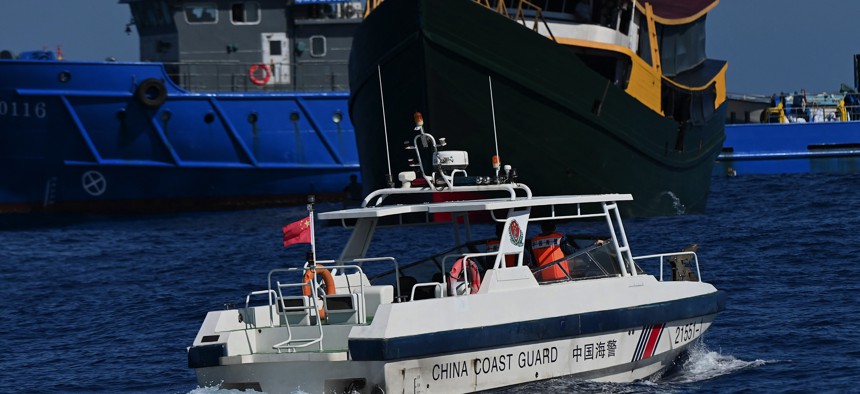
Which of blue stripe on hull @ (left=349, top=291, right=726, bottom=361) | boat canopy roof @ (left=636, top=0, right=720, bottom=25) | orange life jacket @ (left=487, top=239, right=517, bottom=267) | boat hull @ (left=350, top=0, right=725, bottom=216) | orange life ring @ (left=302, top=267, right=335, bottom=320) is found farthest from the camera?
boat canopy roof @ (left=636, top=0, right=720, bottom=25)

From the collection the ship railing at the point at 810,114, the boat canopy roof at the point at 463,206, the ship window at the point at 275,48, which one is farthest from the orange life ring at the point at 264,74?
the boat canopy roof at the point at 463,206

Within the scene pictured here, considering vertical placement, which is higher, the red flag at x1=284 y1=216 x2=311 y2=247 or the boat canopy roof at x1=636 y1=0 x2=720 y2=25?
the boat canopy roof at x1=636 y1=0 x2=720 y2=25

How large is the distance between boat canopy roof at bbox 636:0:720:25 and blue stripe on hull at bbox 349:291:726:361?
18.2 metres

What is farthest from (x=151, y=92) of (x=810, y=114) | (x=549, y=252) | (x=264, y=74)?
(x=810, y=114)

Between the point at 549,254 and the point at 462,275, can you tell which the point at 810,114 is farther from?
the point at 462,275

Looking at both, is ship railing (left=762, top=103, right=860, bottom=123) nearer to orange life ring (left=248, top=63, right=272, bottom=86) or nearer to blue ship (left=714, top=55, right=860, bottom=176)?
blue ship (left=714, top=55, right=860, bottom=176)

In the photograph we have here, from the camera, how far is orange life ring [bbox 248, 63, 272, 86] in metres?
40.9

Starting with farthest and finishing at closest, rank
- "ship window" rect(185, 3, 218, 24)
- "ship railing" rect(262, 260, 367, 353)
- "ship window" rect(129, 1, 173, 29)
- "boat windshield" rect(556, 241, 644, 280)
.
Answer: "ship window" rect(129, 1, 173, 29), "ship window" rect(185, 3, 218, 24), "boat windshield" rect(556, 241, 644, 280), "ship railing" rect(262, 260, 367, 353)

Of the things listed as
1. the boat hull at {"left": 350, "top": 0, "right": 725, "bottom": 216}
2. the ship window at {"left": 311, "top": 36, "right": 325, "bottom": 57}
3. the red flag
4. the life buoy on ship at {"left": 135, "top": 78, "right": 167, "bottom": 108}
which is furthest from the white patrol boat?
the ship window at {"left": 311, "top": 36, "right": 325, "bottom": 57}

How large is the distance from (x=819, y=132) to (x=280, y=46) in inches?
935

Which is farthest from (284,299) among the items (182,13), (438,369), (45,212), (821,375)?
(182,13)

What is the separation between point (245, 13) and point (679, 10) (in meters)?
14.1

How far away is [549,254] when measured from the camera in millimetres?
14539

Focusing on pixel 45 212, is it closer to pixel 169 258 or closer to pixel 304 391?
pixel 169 258
